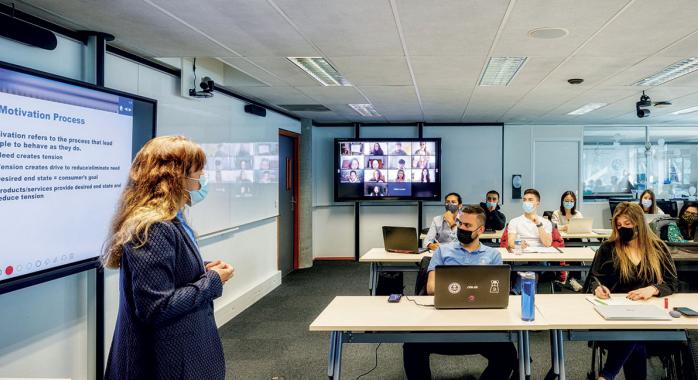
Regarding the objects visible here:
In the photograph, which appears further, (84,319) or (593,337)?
(84,319)

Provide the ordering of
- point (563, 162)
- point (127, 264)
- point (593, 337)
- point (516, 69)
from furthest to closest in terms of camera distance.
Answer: point (563, 162), point (516, 69), point (593, 337), point (127, 264)

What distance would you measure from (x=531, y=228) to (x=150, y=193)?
4.44m

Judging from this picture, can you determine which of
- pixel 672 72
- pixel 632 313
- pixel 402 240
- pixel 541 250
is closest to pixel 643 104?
pixel 672 72

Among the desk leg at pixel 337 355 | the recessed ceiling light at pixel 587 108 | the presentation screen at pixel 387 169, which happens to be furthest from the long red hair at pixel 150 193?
the presentation screen at pixel 387 169

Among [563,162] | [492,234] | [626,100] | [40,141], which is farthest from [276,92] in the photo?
[563,162]

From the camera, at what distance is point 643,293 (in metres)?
2.81

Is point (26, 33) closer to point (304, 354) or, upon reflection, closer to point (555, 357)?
point (304, 354)

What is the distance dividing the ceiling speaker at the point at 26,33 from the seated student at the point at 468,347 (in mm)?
2526

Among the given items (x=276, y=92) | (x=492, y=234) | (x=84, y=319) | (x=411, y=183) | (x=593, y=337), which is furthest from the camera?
(x=411, y=183)

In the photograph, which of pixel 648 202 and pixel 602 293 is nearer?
pixel 602 293

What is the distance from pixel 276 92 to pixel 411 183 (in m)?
3.32

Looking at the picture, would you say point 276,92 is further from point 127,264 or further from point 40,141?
point 127,264

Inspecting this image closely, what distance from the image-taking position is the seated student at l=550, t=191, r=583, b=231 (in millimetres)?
6258

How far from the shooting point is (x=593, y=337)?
256cm
